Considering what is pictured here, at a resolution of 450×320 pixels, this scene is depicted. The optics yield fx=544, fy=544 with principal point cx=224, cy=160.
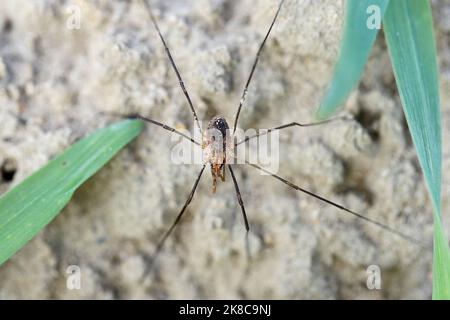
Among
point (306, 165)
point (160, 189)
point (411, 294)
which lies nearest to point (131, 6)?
point (160, 189)

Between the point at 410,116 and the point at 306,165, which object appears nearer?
the point at 410,116

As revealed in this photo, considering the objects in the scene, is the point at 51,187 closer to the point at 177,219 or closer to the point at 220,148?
the point at 177,219

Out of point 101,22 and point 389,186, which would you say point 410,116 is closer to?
point 389,186

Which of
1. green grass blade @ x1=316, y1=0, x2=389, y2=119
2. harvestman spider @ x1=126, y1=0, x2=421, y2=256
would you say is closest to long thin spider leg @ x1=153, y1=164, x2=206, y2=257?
harvestman spider @ x1=126, y1=0, x2=421, y2=256

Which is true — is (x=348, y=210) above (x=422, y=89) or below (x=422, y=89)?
below

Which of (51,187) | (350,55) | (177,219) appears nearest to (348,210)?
(177,219)

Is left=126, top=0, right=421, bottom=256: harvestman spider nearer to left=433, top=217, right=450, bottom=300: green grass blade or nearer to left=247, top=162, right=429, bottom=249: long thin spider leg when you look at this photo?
left=247, top=162, right=429, bottom=249: long thin spider leg
